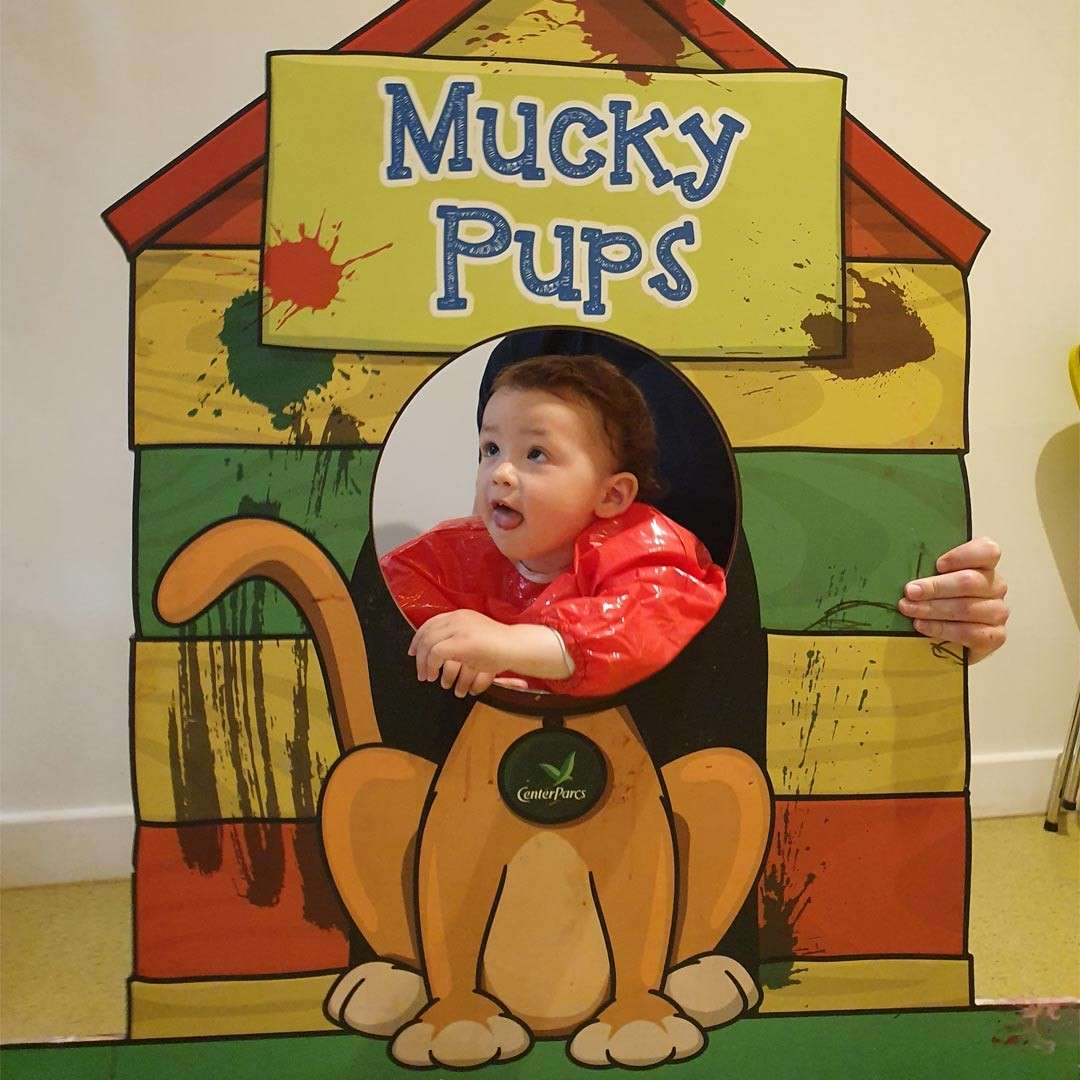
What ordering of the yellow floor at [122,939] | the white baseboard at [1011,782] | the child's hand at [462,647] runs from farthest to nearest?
the white baseboard at [1011,782], the yellow floor at [122,939], the child's hand at [462,647]

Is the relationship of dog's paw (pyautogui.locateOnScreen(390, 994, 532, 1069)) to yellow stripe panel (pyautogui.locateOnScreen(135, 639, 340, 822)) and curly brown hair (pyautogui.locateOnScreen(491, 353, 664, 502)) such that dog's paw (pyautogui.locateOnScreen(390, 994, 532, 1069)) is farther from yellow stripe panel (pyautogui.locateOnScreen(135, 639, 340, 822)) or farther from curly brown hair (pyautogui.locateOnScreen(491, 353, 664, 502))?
curly brown hair (pyautogui.locateOnScreen(491, 353, 664, 502))

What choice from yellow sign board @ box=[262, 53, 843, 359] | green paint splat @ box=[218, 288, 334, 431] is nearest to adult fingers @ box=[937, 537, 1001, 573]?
yellow sign board @ box=[262, 53, 843, 359]

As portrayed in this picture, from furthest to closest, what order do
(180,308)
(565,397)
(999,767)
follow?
(999,767), (565,397), (180,308)

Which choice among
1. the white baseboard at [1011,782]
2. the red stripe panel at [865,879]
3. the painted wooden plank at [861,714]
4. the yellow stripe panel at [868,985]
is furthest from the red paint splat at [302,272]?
the white baseboard at [1011,782]

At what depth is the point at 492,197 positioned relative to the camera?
2.50 ft

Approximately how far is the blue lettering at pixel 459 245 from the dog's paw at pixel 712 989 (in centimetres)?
60

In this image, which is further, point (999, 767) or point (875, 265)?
point (999, 767)

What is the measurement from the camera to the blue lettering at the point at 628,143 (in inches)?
30.3

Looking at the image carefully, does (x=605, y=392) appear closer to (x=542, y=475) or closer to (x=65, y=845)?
(x=542, y=475)

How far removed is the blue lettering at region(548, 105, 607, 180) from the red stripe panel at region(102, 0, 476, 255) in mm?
128

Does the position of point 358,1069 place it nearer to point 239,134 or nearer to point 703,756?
point 703,756

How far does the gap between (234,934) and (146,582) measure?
31 cm

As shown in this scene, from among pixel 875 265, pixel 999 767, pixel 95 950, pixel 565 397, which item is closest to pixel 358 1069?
pixel 95 950

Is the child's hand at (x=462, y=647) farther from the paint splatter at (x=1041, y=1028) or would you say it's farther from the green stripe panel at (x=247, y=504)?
the paint splatter at (x=1041, y=1028)
